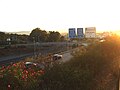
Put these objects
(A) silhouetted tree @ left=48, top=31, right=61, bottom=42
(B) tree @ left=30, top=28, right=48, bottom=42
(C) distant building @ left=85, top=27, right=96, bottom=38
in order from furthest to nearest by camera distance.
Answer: (B) tree @ left=30, top=28, right=48, bottom=42 < (A) silhouetted tree @ left=48, top=31, right=61, bottom=42 < (C) distant building @ left=85, top=27, right=96, bottom=38

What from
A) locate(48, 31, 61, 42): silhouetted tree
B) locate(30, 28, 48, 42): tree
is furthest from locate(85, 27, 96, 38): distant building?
locate(30, 28, 48, 42): tree

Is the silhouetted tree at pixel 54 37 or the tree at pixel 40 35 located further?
the tree at pixel 40 35

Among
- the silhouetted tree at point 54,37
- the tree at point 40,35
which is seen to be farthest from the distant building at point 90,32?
the tree at point 40,35

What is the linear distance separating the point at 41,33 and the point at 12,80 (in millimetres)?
111802

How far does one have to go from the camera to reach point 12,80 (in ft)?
35.4

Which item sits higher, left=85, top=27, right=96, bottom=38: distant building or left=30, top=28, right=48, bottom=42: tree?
left=85, top=27, right=96, bottom=38: distant building

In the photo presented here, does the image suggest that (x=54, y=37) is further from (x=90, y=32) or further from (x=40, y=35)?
(x=90, y=32)

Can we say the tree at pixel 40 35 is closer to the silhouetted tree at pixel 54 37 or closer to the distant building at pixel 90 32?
the silhouetted tree at pixel 54 37

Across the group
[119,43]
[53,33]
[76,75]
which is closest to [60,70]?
[76,75]

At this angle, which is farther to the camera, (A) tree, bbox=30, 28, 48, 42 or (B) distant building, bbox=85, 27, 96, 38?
(A) tree, bbox=30, 28, 48, 42

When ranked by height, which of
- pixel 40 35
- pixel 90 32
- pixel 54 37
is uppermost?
pixel 90 32

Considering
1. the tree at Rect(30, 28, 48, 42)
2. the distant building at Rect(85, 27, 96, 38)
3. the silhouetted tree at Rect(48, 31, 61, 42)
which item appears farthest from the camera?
the tree at Rect(30, 28, 48, 42)

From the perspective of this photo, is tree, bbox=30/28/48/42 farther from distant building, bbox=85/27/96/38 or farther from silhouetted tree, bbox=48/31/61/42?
distant building, bbox=85/27/96/38

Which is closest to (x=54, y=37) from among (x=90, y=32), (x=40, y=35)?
(x=40, y=35)
